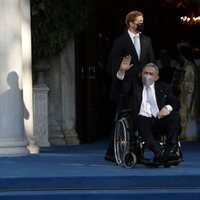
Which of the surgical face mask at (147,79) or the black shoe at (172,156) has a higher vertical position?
the surgical face mask at (147,79)

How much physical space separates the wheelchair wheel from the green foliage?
3646 millimetres

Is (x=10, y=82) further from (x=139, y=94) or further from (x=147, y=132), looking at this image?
(x=147, y=132)

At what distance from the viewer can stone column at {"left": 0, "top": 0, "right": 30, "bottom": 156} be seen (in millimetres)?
13148

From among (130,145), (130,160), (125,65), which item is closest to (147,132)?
(130,145)

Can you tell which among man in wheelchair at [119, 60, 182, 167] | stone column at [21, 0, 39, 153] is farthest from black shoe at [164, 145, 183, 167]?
stone column at [21, 0, 39, 153]

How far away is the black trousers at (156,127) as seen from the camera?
11266mm

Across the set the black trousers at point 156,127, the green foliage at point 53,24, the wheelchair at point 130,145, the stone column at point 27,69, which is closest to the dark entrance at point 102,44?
the green foliage at point 53,24

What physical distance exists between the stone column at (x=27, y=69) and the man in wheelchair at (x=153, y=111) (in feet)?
8.96

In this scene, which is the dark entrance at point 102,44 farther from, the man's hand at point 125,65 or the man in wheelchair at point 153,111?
the man in wheelchair at point 153,111

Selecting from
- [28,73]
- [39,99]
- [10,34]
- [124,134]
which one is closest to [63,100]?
[39,99]

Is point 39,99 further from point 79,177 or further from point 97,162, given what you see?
point 79,177

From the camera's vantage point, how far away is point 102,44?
18.8 metres

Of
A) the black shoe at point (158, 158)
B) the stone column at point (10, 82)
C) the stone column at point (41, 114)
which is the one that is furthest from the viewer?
the stone column at point (41, 114)

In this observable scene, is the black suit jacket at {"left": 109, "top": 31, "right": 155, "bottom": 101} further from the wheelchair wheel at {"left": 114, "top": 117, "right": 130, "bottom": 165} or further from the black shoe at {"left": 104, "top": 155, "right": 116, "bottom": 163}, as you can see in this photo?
the black shoe at {"left": 104, "top": 155, "right": 116, "bottom": 163}
